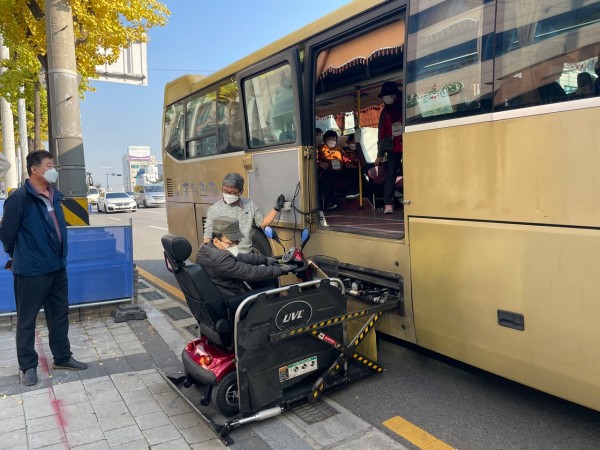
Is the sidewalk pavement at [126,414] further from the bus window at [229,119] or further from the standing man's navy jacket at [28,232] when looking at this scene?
the bus window at [229,119]

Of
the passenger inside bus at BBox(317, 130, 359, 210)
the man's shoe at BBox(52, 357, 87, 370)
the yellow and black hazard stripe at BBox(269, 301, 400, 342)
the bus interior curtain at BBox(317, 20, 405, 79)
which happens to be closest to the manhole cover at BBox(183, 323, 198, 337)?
the man's shoe at BBox(52, 357, 87, 370)

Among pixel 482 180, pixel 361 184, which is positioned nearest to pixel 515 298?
pixel 482 180

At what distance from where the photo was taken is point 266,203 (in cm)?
509

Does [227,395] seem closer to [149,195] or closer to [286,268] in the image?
[286,268]

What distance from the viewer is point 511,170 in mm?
2793

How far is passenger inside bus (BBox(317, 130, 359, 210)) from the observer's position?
258 inches

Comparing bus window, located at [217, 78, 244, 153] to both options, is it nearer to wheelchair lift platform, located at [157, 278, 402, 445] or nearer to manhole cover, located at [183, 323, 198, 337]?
manhole cover, located at [183, 323, 198, 337]

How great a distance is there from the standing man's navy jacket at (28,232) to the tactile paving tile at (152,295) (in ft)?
9.42

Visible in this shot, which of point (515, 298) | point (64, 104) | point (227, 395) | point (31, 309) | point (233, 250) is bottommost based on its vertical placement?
point (227, 395)

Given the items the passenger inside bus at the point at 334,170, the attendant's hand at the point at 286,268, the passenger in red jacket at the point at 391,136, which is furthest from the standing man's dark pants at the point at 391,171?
the attendant's hand at the point at 286,268

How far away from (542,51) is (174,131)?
20.0 ft

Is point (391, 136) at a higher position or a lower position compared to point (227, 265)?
higher

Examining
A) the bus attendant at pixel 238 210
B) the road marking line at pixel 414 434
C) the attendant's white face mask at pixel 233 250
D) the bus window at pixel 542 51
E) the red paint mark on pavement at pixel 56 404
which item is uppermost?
the bus window at pixel 542 51

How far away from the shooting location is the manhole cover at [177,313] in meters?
5.71
